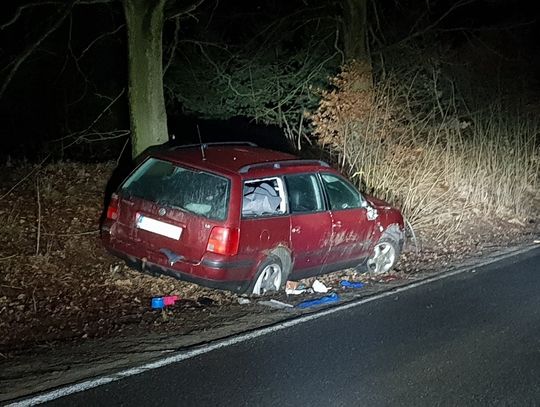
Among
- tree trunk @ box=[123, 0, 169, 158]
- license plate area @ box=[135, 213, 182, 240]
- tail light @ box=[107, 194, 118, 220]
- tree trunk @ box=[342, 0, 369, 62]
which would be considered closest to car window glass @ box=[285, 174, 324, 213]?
license plate area @ box=[135, 213, 182, 240]

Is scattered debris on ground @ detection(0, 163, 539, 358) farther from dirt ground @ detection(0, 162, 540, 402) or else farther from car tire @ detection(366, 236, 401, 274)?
car tire @ detection(366, 236, 401, 274)

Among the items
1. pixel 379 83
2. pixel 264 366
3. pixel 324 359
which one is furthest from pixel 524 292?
pixel 379 83

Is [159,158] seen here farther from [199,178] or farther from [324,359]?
[324,359]

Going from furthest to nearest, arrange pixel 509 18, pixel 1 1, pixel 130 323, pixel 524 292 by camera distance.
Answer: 1. pixel 509 18
2. pixel 1 1
3. pixel 524 292
4. pixel 130 323

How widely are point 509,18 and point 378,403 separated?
1885 centimetres

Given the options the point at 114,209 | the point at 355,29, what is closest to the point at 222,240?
the point at 114,209

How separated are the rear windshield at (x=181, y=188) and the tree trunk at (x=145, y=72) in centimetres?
349

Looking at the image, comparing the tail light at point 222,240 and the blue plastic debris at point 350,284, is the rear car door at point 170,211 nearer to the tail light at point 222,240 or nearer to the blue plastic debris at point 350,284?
the tail light at point 222,240

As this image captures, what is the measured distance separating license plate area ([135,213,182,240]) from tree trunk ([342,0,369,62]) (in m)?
10.3

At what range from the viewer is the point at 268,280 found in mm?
8688

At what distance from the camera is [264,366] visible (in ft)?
20.6

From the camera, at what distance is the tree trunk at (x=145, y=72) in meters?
11.6

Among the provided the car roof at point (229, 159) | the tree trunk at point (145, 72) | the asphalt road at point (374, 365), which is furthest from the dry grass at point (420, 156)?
the asphalt road at point (374, 365)

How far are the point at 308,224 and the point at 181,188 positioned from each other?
5.52ft
